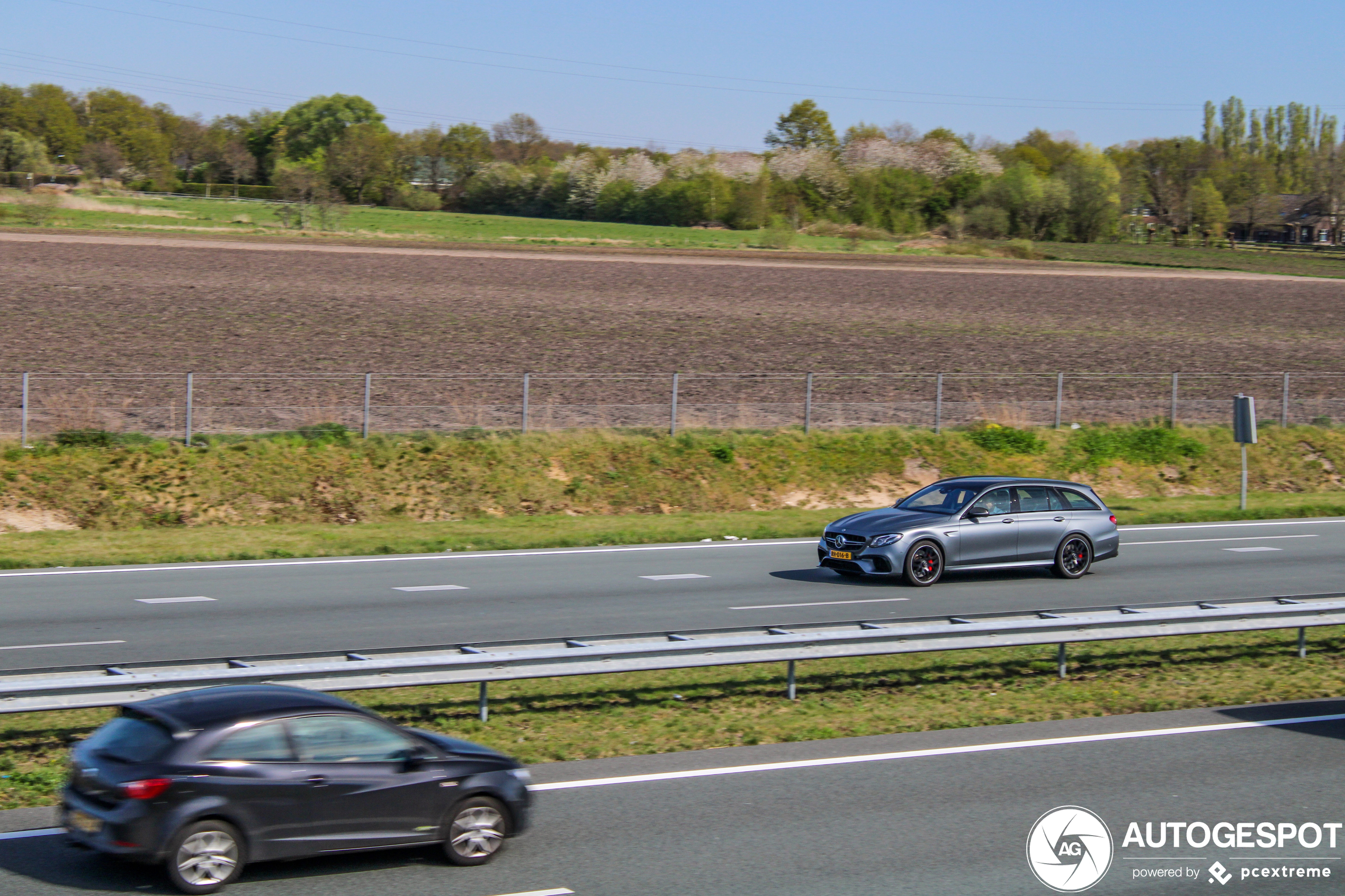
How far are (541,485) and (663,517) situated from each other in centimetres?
261

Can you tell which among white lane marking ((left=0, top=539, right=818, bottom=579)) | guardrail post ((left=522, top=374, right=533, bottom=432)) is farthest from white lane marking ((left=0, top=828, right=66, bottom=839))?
guardrail post ((left=522, top=374, right=533, bottom=432))

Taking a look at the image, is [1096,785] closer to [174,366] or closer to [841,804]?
[841,804]

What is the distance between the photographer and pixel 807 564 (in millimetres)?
20125

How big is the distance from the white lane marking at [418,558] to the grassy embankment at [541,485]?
1.61 ft

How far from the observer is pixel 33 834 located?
776 cm

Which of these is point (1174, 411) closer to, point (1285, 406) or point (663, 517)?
point (1285, 406)

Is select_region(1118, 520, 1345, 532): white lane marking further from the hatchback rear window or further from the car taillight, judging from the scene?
the car taillight

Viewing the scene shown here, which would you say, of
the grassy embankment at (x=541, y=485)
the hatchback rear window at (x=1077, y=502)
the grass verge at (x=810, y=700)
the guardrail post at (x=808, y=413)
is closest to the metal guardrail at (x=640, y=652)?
the grass verge at (x=810, y=700)

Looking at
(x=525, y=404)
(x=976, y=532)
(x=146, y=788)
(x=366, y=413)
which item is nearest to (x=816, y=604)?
(x=976, y=532)

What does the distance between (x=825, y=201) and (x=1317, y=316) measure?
47.4 m

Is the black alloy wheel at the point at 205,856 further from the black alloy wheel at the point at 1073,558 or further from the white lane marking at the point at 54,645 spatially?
the black alloy wheel at the point at 1073,558

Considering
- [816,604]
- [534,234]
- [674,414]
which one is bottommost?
[816,604]

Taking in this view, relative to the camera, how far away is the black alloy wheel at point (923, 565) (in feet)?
58.5

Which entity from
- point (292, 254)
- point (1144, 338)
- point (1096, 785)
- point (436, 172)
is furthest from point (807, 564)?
point (436, 172)
